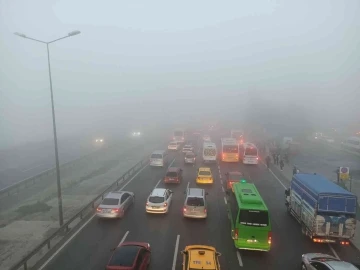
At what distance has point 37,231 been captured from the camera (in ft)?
64.0

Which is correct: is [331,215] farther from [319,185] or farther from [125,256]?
[125,256]

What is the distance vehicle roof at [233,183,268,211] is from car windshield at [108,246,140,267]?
5.81 m

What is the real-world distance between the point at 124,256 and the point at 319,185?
11717 millimetres

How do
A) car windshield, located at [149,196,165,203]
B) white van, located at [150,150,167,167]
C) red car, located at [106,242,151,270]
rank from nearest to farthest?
red car, located at [106,242,151,270]
car windshield, located at [149,196,165,203]
white van, located at [150,150,167,167]

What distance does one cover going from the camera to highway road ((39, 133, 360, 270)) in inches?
567

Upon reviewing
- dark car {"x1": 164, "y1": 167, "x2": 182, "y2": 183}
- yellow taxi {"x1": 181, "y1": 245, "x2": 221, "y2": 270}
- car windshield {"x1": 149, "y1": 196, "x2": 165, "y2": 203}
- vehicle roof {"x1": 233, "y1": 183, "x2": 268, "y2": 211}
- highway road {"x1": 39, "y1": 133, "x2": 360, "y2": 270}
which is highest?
vehicle roof {"x1": 233, "y1": 183, "x2": 268, "y2": 211}

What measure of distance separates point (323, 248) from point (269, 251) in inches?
129

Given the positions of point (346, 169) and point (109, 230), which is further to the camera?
point (346, 169)

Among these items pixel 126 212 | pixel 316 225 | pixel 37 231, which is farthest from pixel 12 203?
pixel 316 225

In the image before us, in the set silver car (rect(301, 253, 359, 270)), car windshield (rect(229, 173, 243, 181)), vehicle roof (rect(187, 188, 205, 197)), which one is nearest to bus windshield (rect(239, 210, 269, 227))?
silver car (rect(301, 253, 359, 270))

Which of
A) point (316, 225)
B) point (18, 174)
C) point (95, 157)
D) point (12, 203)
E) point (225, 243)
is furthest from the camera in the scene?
point (95, 157)

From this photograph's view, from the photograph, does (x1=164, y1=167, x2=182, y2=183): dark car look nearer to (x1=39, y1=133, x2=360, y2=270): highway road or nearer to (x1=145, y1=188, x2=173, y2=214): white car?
(x1=39, y1=133, x2=360, y2=270): highway road

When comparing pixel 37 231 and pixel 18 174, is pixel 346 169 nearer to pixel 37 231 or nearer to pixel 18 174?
pixel 37 231

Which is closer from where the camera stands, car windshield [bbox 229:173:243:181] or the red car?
the red car
